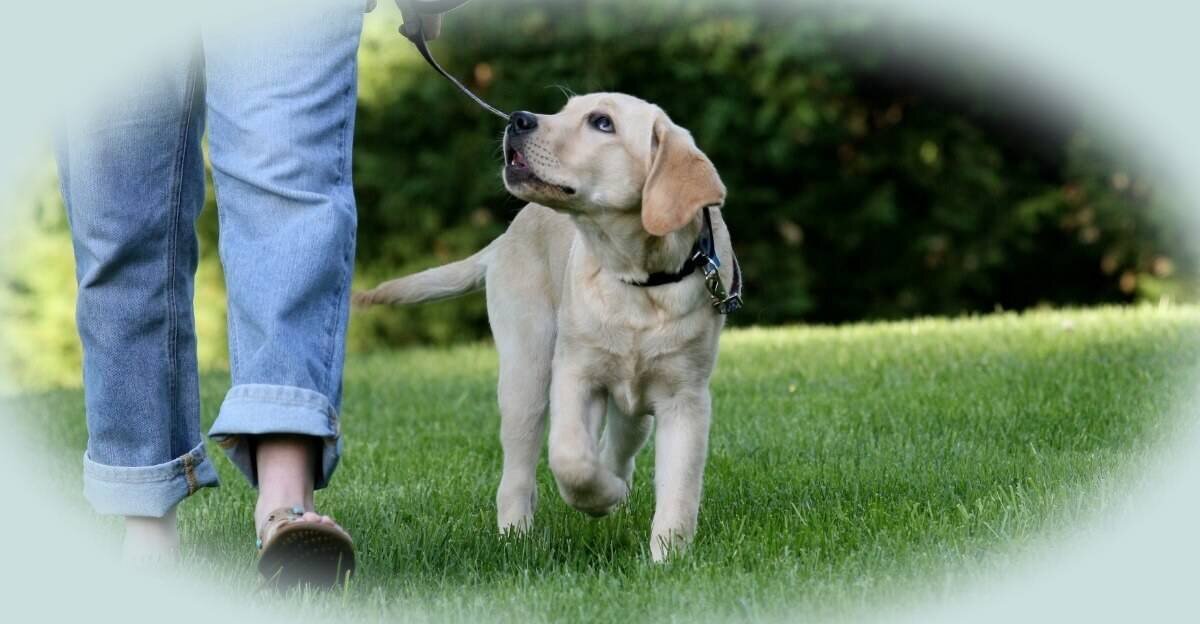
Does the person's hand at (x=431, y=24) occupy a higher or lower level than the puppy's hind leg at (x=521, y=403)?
higher

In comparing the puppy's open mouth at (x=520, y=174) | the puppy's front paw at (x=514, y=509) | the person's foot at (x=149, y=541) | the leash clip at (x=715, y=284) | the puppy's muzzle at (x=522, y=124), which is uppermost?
the puppy's muzzle at (x=522, y=124)

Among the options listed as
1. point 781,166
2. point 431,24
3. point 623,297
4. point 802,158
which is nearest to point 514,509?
point 623,297

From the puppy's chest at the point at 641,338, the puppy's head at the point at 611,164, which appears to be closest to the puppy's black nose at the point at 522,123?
the puppy's head at the point at 611,164

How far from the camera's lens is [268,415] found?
2.82 meters

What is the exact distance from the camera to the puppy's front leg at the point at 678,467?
132 inches

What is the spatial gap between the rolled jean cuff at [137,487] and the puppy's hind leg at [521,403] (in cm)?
87

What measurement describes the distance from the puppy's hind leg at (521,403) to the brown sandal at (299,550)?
0.89m

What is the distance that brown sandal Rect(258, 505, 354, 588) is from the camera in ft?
8.99

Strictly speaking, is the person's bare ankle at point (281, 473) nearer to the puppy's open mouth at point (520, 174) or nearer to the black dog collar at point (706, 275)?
the puppy's open mouth at point (520, 174)

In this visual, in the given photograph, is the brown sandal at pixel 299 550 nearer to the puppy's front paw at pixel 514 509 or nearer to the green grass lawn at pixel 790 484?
the green grass lawn at pixel 790 484

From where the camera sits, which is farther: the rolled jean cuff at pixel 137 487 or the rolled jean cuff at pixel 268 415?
the rolled jean cuff at pixel 137 487

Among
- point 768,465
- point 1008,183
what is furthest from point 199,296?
point 768,465

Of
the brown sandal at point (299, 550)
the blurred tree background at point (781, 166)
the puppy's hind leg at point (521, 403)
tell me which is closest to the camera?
the brown sandal at point (299, 550)

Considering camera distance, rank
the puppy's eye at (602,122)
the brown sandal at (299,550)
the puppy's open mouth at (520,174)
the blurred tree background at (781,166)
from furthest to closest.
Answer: the blurred tree background at (781,166), the puppy's eye at (602,122), the puppy's open mouth at (520,174), the brown sandal at (299,550)
